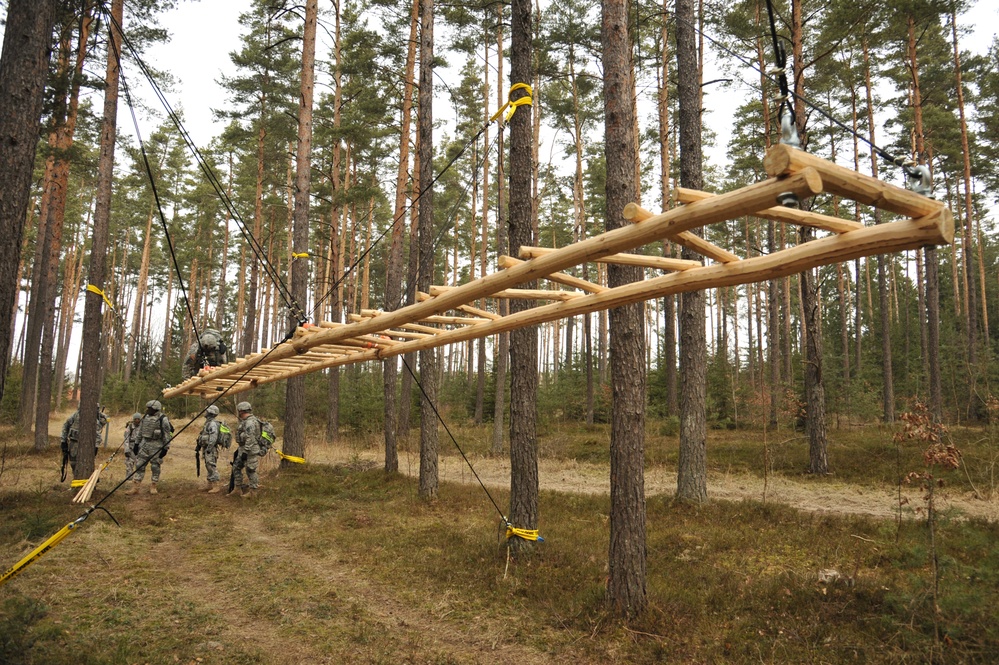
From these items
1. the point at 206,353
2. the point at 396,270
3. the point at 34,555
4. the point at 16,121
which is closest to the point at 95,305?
the point at 206,353

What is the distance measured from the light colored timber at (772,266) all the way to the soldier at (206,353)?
22.6 feet

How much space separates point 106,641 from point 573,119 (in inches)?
853

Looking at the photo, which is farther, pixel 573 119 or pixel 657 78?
pixel 573 119

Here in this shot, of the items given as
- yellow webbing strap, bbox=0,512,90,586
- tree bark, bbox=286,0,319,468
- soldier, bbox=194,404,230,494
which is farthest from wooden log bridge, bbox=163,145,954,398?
tree bark, bbox=286,0,319,468

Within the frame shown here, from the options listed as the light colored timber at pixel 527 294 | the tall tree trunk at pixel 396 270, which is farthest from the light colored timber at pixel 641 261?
the tall tree trunk at pixel 396 270

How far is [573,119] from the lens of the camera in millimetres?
22156

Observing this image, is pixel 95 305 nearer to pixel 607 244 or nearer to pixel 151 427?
pixel 151 427

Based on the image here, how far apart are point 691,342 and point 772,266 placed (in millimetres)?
6998

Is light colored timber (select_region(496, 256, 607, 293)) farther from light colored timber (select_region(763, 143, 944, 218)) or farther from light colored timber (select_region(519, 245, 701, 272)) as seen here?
light colored timber (select_region(763, 143, 944, 218))

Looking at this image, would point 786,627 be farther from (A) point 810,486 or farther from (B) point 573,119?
(B) point 573,119

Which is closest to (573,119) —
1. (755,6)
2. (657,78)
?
(657,78)

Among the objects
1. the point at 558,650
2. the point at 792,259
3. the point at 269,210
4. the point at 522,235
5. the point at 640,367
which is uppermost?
the point at 269,210

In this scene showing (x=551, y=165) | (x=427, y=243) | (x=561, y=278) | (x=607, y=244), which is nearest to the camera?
(x=607, y=244)

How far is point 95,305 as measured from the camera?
10.5m
